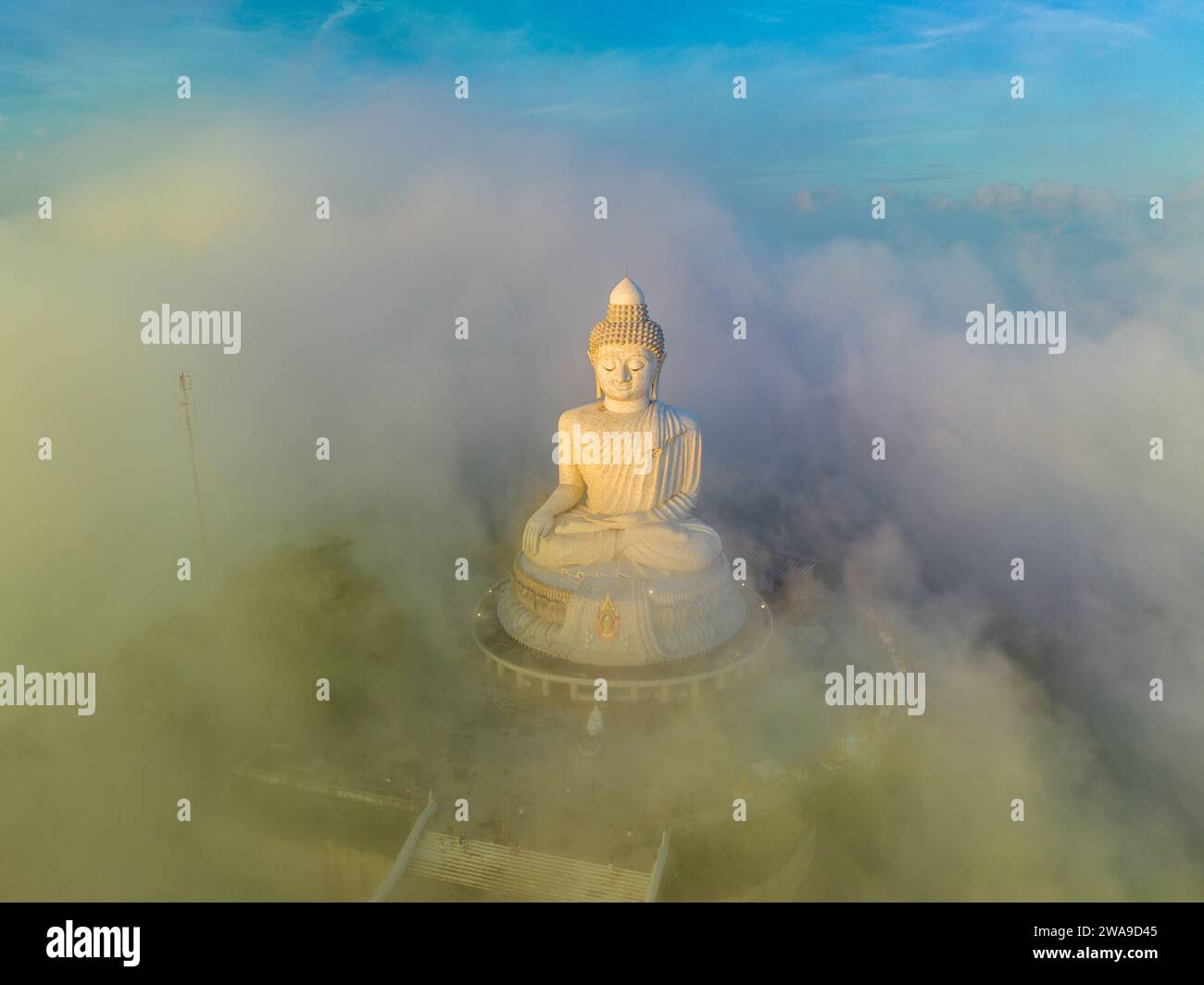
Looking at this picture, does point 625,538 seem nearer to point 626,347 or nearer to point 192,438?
point 626,347

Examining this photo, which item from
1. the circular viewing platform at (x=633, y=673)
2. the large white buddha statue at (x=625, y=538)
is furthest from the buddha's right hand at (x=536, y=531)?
the circular viewing platform at (x=633, y=673)

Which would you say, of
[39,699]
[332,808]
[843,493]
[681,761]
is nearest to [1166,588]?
[843,493]

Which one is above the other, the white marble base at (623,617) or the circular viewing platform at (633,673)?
the white marble base at (623,617)

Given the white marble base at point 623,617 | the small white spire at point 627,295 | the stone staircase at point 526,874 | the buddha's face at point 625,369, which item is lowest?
the stone staircase at point 526,874

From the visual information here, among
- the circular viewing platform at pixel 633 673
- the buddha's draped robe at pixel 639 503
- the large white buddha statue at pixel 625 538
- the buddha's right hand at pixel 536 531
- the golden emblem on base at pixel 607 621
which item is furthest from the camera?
the buddha's right hand at pixel 536 531

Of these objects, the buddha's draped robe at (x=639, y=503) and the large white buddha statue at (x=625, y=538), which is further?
the buddha's draped robe at (x=639, y=503)

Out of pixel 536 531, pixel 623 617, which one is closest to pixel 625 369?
pixel 536 531

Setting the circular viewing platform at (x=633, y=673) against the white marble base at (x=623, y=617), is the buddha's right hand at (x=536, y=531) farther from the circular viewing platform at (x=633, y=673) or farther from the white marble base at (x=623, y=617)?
the circular viewing platform at (x=633, y=673)

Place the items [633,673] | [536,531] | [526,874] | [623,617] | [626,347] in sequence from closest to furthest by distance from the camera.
Result: [526,874] < [633,673] < [623,617] < [626,347] < [536,531]
